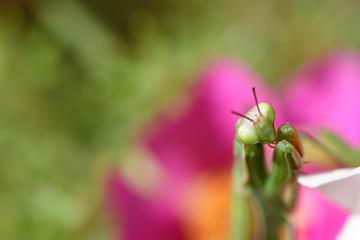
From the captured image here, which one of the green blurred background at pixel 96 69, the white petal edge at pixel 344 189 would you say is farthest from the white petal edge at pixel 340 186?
the green blurred background at pixel 96 69

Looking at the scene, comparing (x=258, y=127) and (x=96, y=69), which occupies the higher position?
(x=96, y=69)

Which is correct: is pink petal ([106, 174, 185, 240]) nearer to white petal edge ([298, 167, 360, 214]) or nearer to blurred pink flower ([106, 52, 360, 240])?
blurred pink flower ([106, 52, 360, 240])

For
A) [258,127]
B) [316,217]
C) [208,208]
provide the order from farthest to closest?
1. [208,208]
2. [316,217]
3. [258,127]

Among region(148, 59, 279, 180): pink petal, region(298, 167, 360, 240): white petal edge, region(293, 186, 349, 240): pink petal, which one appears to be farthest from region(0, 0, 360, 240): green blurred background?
region(298, 167, 360, 240): white petal edge

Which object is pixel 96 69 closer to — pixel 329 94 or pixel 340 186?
pixel 329 94

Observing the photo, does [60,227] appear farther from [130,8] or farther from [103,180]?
[130,8]

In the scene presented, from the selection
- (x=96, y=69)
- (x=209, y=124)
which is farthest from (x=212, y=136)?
(x=96, y=69)

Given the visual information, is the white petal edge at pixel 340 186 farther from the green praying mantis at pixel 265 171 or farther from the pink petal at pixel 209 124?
the pink petal at pixel 209 124
